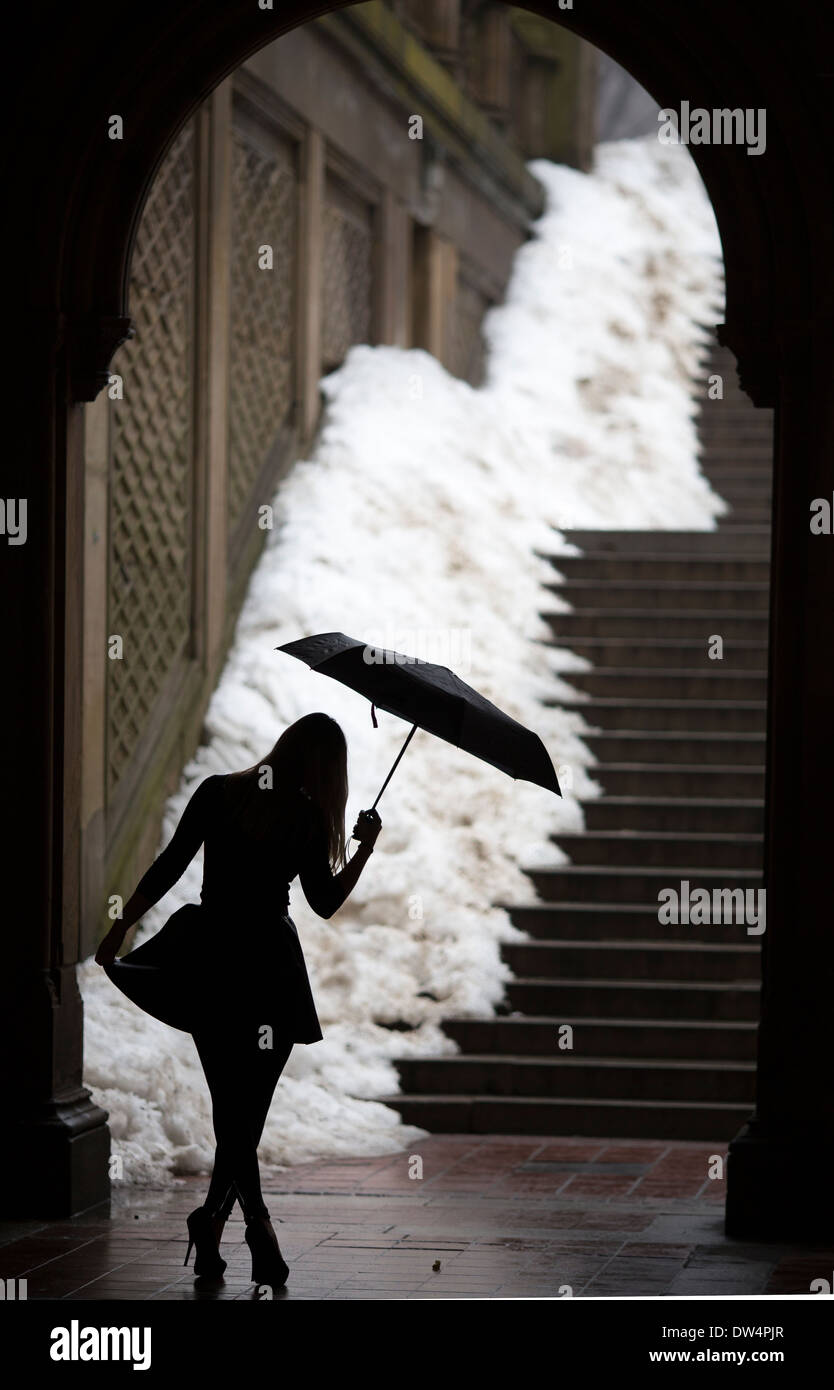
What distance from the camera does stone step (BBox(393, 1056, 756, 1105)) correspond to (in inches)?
330

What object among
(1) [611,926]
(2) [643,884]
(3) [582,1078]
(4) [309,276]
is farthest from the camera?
(4) [309,276]

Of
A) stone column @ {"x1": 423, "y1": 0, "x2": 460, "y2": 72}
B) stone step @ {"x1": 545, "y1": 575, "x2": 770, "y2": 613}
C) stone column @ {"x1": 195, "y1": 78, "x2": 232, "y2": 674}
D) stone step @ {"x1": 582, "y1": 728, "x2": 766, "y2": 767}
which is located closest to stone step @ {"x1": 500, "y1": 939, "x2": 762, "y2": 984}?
stone step @ {"x1": 582, "y1": 728, "x2": 766, "y2": 767}

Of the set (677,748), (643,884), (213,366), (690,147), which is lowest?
(643,884)

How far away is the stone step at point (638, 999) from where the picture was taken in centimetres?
877

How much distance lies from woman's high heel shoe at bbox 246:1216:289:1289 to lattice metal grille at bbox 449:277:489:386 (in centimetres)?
1178

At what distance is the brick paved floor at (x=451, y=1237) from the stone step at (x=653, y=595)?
4777mm

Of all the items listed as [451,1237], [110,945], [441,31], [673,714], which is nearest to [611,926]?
[673,714]

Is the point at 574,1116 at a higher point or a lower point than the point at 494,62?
lower

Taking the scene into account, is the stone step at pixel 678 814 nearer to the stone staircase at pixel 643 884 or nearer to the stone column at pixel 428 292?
the stone staircase at pixel 643 884

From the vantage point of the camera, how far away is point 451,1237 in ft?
20.3

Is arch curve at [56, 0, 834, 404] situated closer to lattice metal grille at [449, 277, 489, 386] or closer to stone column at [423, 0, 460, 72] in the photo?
lattice metal grille at [449, 277, 489, 386]

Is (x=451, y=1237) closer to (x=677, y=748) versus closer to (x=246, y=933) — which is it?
(x=246, y=933)

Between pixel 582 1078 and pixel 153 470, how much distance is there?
3538mm
